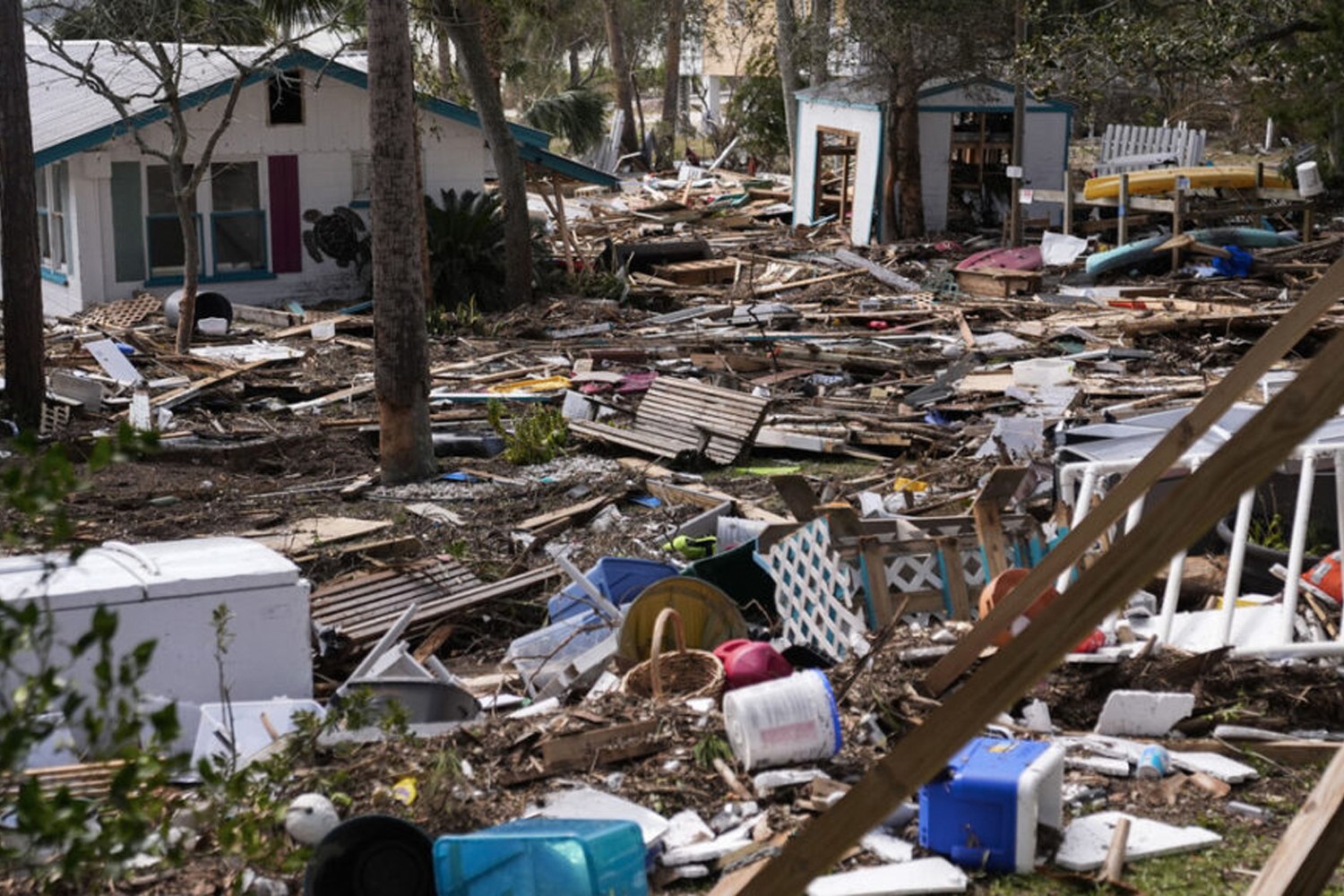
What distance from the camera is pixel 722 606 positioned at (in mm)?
8109

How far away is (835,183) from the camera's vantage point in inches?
1366

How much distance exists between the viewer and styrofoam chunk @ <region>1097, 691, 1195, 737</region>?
22.0 feet

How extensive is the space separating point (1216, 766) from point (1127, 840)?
83 centimetres

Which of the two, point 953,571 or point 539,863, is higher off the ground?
point 953,571

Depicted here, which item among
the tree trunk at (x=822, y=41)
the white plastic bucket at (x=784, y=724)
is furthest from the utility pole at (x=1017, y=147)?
the white plastic bucket at (x=784, y=724)

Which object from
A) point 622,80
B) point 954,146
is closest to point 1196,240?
point 954,146

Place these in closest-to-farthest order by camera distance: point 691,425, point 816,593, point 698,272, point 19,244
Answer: point 816,593, point 691,425, point 19,244, point 698,272

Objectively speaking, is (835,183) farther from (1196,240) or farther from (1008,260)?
(1196,240)

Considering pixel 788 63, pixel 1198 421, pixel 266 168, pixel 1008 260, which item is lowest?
pixel 1198 421

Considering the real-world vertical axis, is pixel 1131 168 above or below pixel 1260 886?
above

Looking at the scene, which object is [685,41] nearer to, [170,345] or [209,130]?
[209,130]

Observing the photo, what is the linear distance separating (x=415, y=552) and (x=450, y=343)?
32.5 feet

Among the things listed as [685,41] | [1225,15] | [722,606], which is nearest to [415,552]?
[722,606]

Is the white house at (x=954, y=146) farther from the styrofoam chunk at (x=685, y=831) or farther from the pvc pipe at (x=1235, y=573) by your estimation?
the styrofoam chunk at (x=685, y=831)
